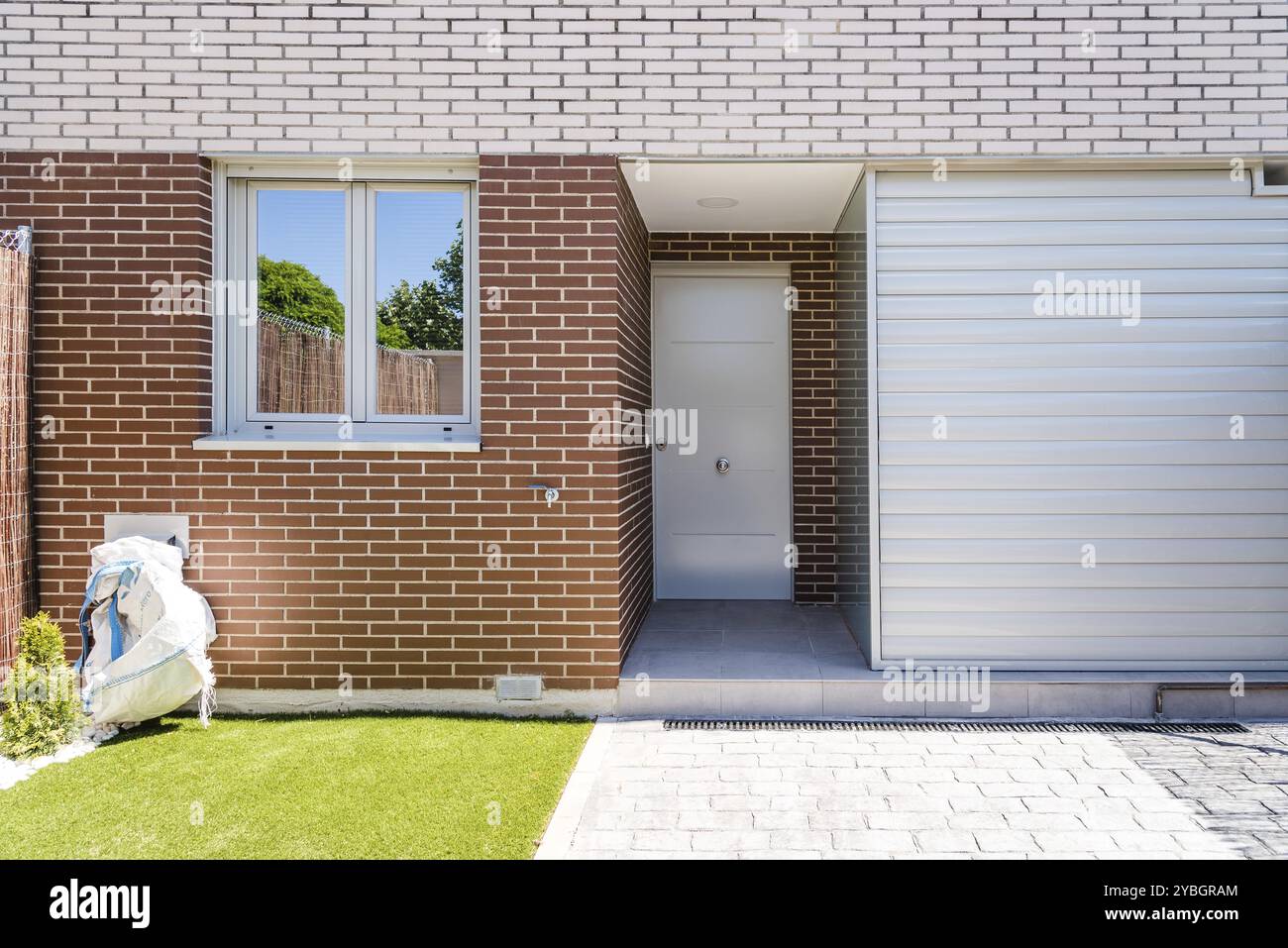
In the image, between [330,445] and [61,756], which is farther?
[330,445]

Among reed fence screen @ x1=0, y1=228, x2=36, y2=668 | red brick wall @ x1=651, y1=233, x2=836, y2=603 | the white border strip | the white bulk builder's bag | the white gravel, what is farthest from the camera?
red brick wall @ x1=651, y1=233, x2=836, y2=603

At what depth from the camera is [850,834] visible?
352 centimetres

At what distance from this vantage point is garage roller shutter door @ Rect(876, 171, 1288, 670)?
16.8 ft

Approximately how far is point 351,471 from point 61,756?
195 centimetres

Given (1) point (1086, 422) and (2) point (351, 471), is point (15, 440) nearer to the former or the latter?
(2) point (351, 471)

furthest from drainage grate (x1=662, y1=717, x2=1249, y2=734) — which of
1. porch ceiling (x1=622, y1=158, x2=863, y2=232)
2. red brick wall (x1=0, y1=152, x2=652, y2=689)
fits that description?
porch ceiling (x1=622, y1=158, x2=863, y2=232)

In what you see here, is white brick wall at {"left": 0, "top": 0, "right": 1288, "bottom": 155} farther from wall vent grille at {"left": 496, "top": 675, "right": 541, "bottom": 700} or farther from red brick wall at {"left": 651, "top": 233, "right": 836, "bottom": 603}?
wall vent grille at {"left": 496, "top": 675, "right": 541, "bottom": 700}

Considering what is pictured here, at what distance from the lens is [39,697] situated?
4.42 metres

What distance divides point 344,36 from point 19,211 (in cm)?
206

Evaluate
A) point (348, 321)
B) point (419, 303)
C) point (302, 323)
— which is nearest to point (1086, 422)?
point (419, 303)

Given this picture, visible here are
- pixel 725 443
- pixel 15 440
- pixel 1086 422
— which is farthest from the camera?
pixel 725 443

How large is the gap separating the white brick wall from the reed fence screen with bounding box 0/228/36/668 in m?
0.74

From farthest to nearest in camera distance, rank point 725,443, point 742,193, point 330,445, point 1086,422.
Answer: point 725,443, point 742,193, point 1086,422, point 330,445
